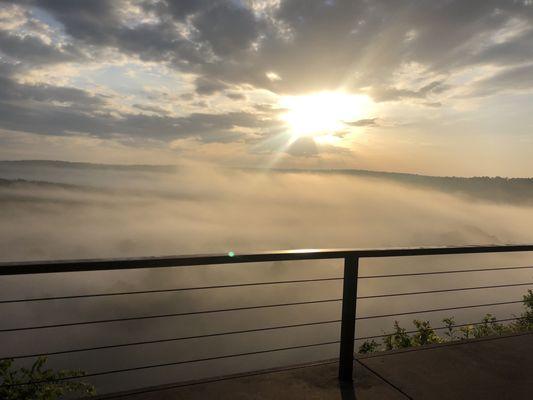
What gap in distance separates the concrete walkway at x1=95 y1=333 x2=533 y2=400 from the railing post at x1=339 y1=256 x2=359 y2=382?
0.32 ft

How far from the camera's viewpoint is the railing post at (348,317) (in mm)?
2979

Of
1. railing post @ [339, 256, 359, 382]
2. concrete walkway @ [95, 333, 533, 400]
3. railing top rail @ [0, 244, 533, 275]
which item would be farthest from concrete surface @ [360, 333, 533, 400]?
railing top rail @ [0, 244, 533, 275]

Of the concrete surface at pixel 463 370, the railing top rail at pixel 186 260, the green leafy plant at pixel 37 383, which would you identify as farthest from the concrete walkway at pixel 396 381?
the green leafy plant at pixel 37 383

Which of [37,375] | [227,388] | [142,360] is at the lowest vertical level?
[142,360]

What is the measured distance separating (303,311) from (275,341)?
21319 mm

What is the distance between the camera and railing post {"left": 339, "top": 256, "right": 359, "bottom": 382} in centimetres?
298

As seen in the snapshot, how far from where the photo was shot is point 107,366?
14550cm

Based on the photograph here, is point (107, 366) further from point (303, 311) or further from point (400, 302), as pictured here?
point (400, 302)

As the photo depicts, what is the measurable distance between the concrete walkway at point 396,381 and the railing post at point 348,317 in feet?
0.32

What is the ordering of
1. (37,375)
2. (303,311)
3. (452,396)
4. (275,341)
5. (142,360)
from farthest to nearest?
1. (303,311)
2. (275,341)
3. (142,360)
4. (37,375)
5. (452,396)

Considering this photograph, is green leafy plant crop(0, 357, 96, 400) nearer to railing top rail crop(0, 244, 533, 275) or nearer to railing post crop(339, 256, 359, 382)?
railing top rail crop(0, 244, 533, 275)

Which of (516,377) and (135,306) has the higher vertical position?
(516,377)

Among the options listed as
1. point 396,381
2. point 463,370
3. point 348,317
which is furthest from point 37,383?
point 463,370

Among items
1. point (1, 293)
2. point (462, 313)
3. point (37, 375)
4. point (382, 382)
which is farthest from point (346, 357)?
point (1, 293)
